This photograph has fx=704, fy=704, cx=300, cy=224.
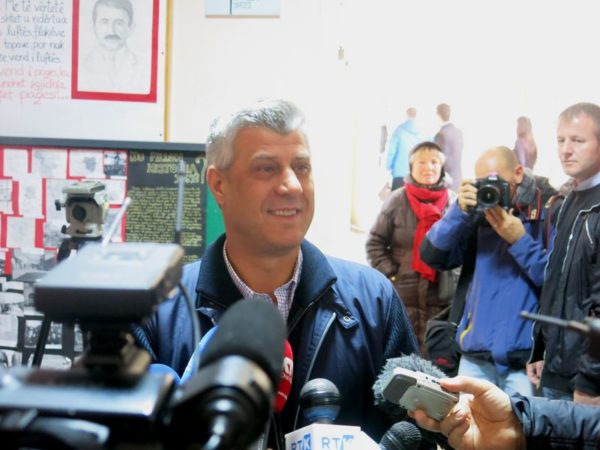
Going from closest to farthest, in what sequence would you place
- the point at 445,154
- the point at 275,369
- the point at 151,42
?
the point at 275,369 → the point at 151,42 → the point at 445,154

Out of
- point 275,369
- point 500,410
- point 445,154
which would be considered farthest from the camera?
point 445,154

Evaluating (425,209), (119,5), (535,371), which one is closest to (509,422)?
(535,371)

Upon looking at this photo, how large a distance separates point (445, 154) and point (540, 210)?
58 centimetres

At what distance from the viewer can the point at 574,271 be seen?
93.4 inches

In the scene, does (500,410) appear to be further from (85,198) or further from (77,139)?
(77,139)

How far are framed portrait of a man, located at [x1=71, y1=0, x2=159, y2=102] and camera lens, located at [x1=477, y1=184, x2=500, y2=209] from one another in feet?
4.17

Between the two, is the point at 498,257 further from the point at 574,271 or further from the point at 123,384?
the point at 123,384

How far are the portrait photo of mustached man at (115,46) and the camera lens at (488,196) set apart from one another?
1.30 metres

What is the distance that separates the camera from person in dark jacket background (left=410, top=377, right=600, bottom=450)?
4.27ft

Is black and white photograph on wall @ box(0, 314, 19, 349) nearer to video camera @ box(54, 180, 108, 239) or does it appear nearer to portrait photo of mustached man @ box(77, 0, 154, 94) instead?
portrait photo of mustached man @ box(77, 0, 154, 94)

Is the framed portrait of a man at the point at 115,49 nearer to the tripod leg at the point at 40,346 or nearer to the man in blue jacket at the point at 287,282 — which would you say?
the man in blue jacket at the point at 287,282

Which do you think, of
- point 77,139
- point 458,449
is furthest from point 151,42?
point 458,449

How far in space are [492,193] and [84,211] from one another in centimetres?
169

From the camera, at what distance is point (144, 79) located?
2.54 meters
